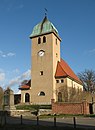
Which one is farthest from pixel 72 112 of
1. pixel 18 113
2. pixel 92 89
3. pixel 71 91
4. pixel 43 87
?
pixel 92 89

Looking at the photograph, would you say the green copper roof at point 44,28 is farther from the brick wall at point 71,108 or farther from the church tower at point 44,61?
the brick wall at point 71,108

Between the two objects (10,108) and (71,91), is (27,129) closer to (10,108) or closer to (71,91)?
(10,108)

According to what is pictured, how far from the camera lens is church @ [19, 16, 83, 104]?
45.1 m

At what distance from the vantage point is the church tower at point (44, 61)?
→ 45.0m

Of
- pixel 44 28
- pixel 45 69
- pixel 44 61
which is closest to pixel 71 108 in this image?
pixel 45 69

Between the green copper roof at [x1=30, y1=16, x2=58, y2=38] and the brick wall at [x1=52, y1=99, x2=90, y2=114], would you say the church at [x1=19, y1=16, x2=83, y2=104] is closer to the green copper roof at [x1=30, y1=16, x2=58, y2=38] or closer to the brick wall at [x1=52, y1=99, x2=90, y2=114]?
the green copper roof at [x1=30, y1=16, x2=58, y2=38]

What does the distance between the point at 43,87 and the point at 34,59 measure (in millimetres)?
6353

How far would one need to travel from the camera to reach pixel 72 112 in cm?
3136

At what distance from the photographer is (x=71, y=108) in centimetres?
3153

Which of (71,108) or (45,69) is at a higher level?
(45,69)

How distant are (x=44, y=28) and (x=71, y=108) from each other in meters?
22.2

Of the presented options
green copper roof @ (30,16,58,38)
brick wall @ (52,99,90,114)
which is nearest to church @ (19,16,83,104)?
green copper roof @ (30,16,58,38)

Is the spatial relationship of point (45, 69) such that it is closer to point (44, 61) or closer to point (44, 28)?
point (44, 61)

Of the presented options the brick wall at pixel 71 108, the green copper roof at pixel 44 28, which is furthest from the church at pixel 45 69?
the brick wall at pixel 71 108
